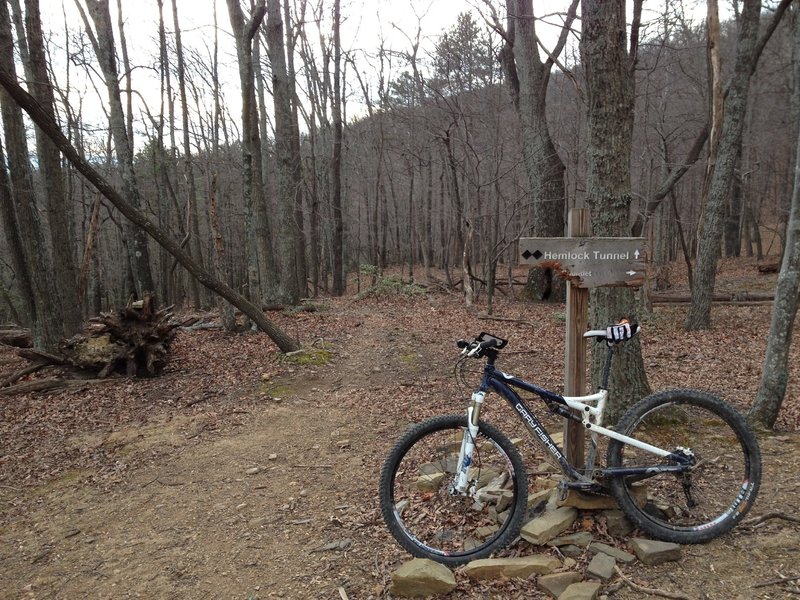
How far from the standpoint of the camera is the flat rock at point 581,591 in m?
2.44

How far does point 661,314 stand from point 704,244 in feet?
8.71

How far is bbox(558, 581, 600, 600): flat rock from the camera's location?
244 cm

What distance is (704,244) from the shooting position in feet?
30.6

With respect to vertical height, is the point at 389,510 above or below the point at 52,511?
above

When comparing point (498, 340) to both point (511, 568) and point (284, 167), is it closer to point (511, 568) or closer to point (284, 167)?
point (511, 568)

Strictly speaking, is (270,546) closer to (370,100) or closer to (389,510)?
(389,510)

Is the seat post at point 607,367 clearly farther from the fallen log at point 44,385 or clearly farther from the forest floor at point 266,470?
the fallen log at point 44,385

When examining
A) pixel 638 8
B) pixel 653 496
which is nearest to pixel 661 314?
pixel 638 8

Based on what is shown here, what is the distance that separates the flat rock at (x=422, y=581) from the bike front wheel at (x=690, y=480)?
1.15 m

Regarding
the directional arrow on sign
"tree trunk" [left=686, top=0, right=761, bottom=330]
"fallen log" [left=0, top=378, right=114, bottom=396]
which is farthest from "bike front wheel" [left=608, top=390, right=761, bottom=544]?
"tree trunk" [left=686, top=0, right=761, bottom=330]

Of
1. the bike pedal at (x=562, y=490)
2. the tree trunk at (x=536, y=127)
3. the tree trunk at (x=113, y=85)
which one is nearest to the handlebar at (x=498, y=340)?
the bike pedal at (x=562, y=490)

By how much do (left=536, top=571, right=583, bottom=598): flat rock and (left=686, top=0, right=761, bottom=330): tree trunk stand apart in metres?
8.63

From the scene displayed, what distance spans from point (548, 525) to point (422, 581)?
848 mm

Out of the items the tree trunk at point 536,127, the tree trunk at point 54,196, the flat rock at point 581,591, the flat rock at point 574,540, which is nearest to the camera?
the flat rock at point 581,591
